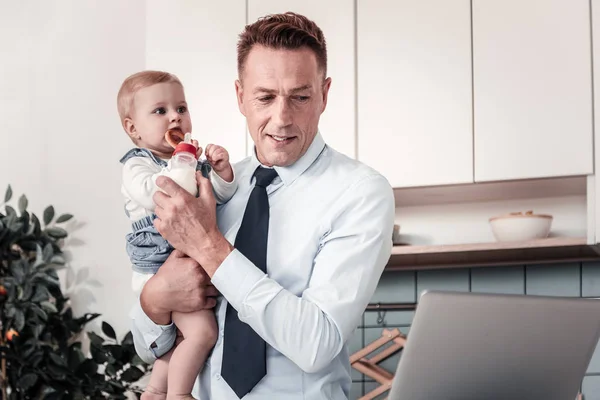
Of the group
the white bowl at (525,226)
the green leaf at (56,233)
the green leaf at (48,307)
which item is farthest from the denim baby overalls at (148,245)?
the green leaf at (56,233)

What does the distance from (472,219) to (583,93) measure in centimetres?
67

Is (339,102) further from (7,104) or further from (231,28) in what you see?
(7,104)

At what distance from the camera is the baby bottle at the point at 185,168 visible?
170cm

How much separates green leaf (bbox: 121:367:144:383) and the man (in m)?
1.71

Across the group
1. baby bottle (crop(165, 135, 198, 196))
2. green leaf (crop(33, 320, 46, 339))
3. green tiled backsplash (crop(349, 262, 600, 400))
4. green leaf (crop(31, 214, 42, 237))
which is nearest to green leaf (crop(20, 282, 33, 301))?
green leaf (crop(33, 320, 46, 339))

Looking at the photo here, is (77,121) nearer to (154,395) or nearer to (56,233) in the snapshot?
(56,233)

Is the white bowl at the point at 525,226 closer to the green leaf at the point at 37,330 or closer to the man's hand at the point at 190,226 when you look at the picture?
the man's hand at the point at 190,226

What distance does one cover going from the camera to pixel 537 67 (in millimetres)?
2945

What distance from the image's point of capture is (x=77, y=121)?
152 inches

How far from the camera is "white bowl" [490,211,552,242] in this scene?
2.97 metres

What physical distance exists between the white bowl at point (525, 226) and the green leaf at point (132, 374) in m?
1.56

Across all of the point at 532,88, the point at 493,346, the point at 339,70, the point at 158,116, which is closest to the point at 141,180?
the point at 158,116

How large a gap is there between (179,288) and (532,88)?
5.59 feet

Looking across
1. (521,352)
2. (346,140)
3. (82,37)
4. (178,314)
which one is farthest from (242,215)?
(82,37)
